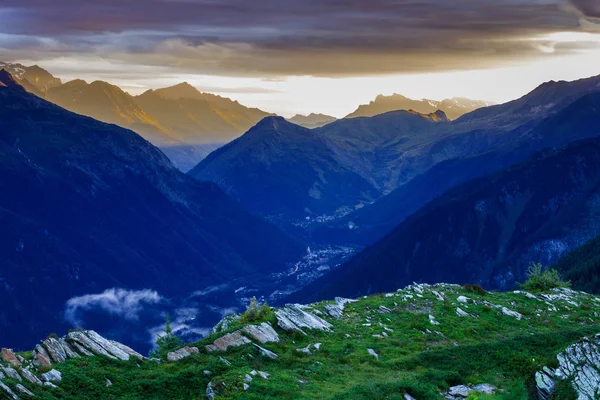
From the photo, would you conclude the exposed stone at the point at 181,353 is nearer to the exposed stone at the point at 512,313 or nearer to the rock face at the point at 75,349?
the rock face at the point at 75,349

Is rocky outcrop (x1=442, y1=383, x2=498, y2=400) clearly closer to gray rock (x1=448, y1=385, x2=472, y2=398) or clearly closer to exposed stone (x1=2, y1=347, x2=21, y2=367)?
gray rock (x1=448, y1=385, x2=472, y2=398)

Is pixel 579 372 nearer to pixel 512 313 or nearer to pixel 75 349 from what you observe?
pixel 512 313

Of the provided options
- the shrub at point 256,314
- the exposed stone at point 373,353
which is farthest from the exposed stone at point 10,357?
the exposed stone at point 373,353

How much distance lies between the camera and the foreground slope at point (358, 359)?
144 feet

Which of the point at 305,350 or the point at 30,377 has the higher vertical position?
the point at 30,377

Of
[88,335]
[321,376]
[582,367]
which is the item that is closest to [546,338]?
[582,367]

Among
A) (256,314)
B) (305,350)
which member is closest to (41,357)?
(256,314)

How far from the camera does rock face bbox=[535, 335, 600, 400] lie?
39.3 m

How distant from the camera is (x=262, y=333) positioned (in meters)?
57.8

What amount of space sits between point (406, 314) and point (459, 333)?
27.5 feet

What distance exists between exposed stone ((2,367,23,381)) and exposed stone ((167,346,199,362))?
12.7 metres

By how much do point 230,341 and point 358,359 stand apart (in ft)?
36.7

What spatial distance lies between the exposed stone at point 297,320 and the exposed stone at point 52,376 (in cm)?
2219

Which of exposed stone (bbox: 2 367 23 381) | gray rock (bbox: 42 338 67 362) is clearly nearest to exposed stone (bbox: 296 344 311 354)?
gray rock (bbox: 42 338 67 362)
